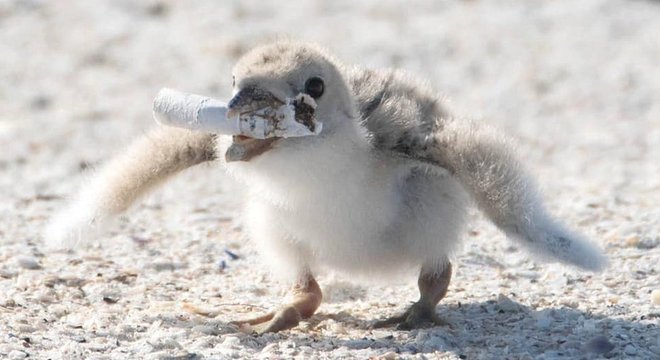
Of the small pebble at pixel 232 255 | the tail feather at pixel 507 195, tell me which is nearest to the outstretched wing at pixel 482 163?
the tail feather at pixel 507 195

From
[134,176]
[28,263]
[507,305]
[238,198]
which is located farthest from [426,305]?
[238,198]


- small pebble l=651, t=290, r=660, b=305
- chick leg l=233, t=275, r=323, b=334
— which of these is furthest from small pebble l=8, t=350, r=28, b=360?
A: small pebble l=651, t=290, r=660, b=305

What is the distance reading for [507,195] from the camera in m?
4.50

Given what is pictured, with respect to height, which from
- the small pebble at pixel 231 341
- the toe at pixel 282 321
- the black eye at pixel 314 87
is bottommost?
the small pebble at pixel 231 341

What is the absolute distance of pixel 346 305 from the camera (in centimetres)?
531

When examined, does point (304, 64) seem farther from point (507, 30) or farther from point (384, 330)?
point (507, 30)

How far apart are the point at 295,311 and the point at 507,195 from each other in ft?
3.12

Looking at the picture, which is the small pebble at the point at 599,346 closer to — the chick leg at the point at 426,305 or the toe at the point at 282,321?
the chick leg at the point at 426,305

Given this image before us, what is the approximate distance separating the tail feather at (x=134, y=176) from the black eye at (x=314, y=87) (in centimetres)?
63

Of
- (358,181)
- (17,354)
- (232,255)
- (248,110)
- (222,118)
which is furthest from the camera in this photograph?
(232,255)

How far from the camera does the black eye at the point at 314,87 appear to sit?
181 inches

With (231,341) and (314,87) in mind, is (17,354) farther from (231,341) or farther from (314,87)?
(314,87)

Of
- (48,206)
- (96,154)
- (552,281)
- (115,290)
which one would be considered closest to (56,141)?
(96,154)

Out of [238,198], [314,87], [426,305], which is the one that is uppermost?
[238,198]
